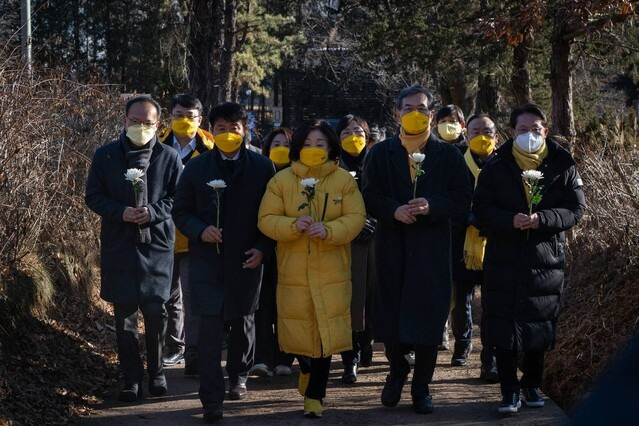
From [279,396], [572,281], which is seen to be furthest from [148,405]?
[572,281]

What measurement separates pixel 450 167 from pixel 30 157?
3539 millimetres

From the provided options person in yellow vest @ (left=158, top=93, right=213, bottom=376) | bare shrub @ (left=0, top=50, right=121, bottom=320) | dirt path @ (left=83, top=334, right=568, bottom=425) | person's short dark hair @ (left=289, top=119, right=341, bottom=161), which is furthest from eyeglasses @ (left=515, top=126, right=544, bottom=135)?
bare shrub @ (left=0, top=50, right=121, bottom=320)

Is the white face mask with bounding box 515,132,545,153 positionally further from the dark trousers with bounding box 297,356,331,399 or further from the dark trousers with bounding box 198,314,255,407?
the dark trousers with bounding box 198,314,255,407

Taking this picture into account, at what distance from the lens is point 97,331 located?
859 cm

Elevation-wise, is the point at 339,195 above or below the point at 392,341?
above

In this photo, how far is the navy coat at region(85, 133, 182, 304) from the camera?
6.82 metres

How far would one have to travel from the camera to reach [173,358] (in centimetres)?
832

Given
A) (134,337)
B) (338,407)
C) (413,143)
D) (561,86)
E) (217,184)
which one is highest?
(561,86)

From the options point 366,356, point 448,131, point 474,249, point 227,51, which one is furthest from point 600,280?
point 227,51

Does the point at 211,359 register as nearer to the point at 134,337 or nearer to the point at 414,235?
the point at 134,337

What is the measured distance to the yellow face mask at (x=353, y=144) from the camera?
7.92m

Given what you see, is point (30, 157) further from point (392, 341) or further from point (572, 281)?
point (572, 281)

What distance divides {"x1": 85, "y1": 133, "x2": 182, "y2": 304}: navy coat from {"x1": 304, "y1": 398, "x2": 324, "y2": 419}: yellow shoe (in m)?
1.30

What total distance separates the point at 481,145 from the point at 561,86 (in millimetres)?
7729
